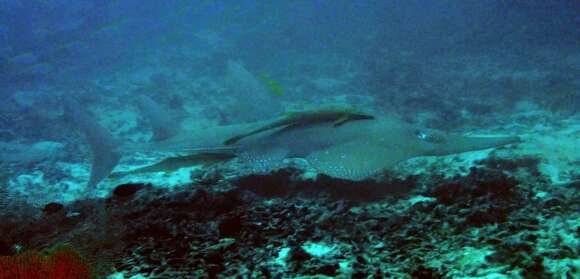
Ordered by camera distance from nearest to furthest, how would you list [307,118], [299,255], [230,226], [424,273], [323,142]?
Answer: [424,273] < [299,255] < [230,226] < [323,142] < [307,118]

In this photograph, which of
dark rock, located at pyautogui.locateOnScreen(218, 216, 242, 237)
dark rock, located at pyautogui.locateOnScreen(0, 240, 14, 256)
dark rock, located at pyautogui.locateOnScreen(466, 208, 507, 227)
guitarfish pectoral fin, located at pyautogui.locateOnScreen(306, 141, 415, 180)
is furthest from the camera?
guitarfish pectoral fin, located at pyautogui.locateOnScreen(306, 141, 415, 180)

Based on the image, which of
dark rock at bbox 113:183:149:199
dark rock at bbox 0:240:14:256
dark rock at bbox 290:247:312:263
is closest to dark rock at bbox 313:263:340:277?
dark rock at bbox 290:247:312:263

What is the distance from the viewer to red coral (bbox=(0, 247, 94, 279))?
2111 mm

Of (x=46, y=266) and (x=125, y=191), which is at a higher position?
(x=125, y=191)

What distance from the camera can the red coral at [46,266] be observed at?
6.93 ft

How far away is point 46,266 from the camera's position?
7.11ft

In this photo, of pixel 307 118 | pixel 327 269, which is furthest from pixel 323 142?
pixel 327 269

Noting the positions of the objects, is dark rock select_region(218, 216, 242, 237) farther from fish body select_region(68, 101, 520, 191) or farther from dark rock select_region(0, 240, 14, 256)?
dark rock select_region(0, 240, 14, 256)

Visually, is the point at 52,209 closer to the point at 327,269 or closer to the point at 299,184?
the point at 299,184

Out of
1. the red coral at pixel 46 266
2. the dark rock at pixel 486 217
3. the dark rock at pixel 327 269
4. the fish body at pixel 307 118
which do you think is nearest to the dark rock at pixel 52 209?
the red coral at pixel 46 266

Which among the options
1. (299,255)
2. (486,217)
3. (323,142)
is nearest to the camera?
(299,255)

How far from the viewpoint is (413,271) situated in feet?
6.65

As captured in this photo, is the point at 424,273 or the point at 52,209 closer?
the point at 424,273

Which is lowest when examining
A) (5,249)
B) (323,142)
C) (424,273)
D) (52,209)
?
(424,273)
